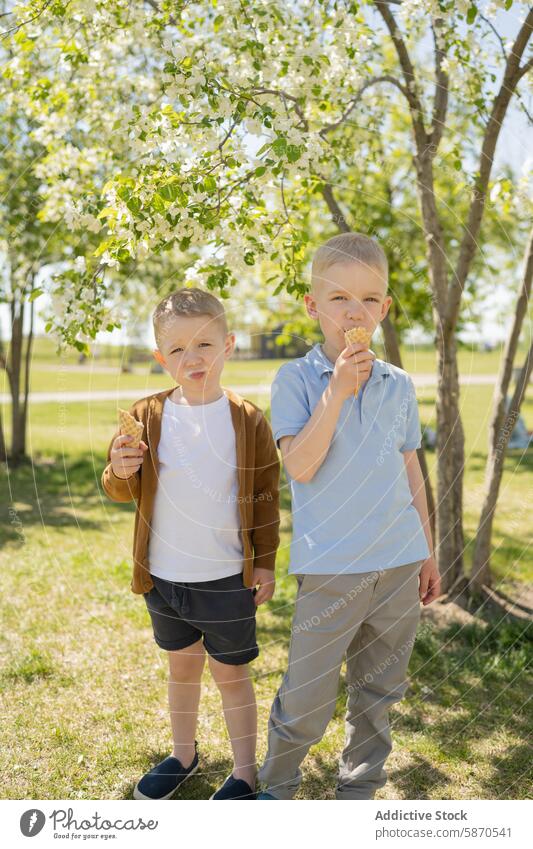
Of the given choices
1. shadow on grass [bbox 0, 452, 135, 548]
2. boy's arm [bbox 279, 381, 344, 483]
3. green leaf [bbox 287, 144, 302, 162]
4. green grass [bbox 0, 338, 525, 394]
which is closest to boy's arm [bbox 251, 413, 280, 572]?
boy's arm [bbox 279, 381, 344, 483]

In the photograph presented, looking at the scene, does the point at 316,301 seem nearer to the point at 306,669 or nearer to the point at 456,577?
the point at 306,669

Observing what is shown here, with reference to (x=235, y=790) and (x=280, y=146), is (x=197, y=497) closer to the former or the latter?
(x=235, y=790)

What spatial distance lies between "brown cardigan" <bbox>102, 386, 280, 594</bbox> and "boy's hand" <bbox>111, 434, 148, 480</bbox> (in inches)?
2.7

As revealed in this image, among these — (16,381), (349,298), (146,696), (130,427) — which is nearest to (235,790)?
(146,696)

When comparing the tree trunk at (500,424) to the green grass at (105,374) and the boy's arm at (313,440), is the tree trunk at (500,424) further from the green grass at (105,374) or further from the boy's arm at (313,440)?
the green grass at (105,374)

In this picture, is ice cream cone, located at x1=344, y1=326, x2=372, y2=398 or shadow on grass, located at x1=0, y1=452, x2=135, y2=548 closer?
ice cream cone, located at x1=344, y1=326, x2=372, y2=398

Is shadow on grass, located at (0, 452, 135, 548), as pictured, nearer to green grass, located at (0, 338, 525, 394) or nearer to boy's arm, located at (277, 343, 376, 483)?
boy's arm, located at (277, 343, 376, 483)

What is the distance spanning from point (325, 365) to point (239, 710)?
142 cm

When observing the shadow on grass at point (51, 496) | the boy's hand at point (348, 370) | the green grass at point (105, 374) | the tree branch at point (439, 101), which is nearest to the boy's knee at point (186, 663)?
the boy's hand at point (348, 370)

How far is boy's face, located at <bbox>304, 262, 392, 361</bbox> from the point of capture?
2713mm

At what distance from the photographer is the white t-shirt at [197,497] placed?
9.87 feet

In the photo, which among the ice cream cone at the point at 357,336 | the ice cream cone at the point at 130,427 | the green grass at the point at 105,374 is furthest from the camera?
the green grass at the point at 105,374

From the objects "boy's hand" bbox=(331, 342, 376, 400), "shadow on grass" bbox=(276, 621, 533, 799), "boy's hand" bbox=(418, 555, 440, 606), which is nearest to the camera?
"boy's hand" bbox=(331, 342, 376, 400)

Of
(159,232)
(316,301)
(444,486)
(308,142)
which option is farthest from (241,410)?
(444,486)
